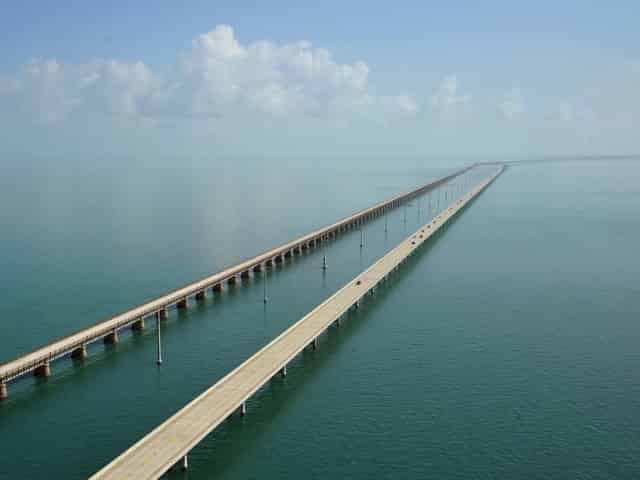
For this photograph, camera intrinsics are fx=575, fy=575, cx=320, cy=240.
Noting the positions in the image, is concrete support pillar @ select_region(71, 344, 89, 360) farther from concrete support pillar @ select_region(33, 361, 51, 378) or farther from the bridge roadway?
the bridge roadway

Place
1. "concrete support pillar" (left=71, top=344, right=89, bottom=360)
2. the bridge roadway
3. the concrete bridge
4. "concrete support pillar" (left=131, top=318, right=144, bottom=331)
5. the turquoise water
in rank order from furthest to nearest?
1. "concrete support pillar" (left=131, top=318, right=144, bottom=331)
2. "concrete support pillar" (left=71, top=344, right=89, bottom=360)
3. the concrete bridge
4. the turquoise water
5. the bridge roadway

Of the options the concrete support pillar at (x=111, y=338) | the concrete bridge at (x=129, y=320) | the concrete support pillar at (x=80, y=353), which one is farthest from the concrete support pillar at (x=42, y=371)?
the concrete support pillar at (x=111, y=338)

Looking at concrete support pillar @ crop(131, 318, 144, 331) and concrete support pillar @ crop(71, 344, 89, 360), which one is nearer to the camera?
concrete support pillar @ crop(71, 344, 89, 360)

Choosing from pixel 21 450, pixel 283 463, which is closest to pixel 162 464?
pixel 283 463

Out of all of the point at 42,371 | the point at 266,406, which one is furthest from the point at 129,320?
the point at 266,406

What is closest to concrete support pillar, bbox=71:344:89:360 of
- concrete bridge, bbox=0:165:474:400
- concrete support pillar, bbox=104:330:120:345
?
concrete bridge, bbox=0:165:474:400

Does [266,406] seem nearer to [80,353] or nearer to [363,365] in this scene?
[363,365]

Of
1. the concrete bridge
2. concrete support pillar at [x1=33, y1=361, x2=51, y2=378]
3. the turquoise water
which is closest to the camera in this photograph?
the turquoise water
